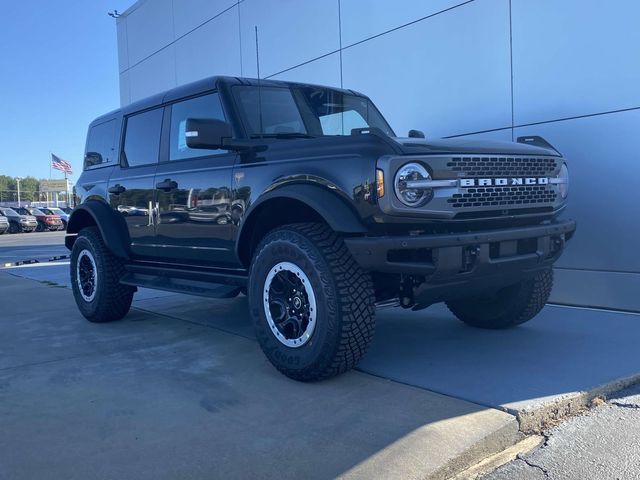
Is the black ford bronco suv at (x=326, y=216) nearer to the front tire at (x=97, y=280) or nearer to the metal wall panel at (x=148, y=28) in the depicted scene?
the front tire at (x=97, y=280)

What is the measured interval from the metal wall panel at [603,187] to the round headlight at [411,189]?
3119 millimetres

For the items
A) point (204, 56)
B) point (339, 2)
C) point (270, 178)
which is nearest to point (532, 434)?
point (270, 178)

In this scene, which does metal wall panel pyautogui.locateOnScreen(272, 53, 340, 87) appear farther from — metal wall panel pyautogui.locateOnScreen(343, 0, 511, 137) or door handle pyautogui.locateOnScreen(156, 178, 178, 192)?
door handle pyautogui.locateOnScreen(156, 178, 178, 192)

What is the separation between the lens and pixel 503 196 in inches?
150

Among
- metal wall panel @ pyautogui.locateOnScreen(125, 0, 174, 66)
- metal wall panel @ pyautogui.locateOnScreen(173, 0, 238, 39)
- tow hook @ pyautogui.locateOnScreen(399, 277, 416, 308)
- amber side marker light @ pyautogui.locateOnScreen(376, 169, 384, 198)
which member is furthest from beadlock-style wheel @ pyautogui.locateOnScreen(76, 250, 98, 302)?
metal wall panel @ pyautogui.locateOnScreen(125, 0, 174, 66)

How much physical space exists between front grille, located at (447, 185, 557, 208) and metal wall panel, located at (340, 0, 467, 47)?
3691mm

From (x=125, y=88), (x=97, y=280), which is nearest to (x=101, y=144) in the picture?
(x=97, y=280)

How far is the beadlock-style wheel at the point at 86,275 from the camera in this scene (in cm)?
605

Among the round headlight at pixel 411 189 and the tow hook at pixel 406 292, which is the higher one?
the round headlight at pixel 411 189

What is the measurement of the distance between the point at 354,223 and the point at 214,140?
124 cm

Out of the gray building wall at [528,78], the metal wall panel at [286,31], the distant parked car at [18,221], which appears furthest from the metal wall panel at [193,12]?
the distant parked car at [18,221]

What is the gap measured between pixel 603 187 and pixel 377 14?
387cm

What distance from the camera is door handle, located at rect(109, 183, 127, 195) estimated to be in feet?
18.6

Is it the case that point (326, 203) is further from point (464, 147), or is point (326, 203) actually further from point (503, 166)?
point (503, 166)
